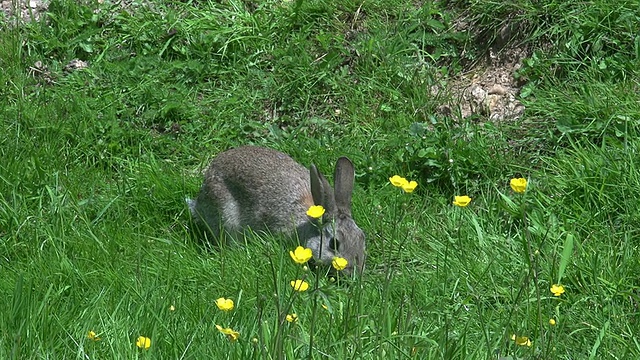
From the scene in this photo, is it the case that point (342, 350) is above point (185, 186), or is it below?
above

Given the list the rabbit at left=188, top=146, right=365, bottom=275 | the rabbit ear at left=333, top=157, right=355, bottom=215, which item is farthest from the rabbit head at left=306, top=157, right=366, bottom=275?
the rabbit at left=188, top=146, right=365, bottom=275

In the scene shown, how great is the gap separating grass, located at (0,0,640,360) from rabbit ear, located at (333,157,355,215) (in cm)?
23

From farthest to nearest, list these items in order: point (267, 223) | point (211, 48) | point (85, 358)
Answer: point (211, 48) → point (267, 223) → point (85, 358)

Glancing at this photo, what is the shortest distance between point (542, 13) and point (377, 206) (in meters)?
1.94

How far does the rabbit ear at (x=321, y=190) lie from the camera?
5832mm

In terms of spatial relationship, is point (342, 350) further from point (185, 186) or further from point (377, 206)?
point (185, 186)

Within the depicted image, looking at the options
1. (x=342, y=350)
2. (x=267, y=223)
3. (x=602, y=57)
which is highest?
(x=342, y=350)

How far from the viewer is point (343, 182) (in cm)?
591

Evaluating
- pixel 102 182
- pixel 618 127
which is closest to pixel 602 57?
pixel 618 127

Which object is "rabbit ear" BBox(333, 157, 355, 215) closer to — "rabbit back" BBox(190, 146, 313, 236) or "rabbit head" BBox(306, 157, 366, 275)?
"rabbit head" BBox(306, 157, 366, 275)

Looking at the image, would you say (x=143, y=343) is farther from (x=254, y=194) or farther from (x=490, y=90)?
(x=490, y=90)

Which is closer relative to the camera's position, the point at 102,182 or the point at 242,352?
the point at 242,352

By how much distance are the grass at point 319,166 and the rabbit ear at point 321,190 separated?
0.30 metres

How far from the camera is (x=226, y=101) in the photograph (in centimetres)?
738
